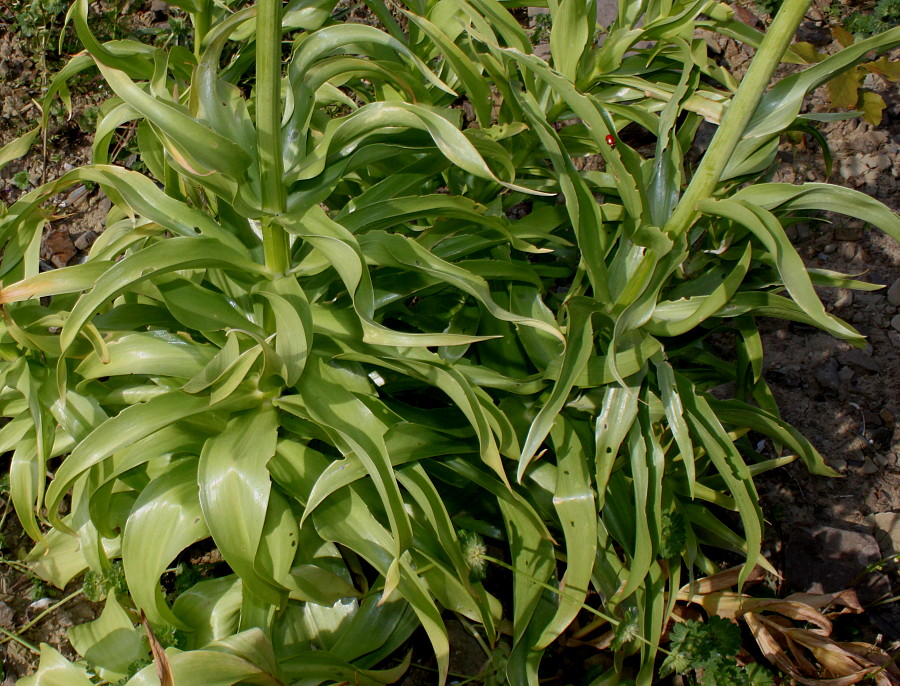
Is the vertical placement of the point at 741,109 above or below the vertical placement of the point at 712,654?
above

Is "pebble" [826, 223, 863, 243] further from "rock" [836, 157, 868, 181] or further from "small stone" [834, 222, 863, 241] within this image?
"rock" [836, 157, 868, 181]

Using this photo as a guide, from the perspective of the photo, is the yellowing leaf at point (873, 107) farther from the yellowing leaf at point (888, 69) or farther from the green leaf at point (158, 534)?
the green leaf at point (158, 534)

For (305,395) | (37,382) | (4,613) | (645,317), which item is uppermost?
(645,317)

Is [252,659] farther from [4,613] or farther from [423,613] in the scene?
[4,613]

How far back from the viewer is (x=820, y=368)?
2498 mm

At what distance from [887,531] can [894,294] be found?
838mm

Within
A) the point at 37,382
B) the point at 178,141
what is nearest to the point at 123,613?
the point at 37,382

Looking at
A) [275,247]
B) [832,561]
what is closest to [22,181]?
[275,247]

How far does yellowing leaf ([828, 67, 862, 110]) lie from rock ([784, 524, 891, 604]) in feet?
4.53

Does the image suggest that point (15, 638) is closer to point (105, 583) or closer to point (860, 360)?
point (105, 583)

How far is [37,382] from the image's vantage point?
1.77 metres

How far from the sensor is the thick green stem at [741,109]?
121cm

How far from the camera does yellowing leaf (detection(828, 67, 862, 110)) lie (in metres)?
2.51

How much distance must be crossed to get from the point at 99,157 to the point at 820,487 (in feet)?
7.35
